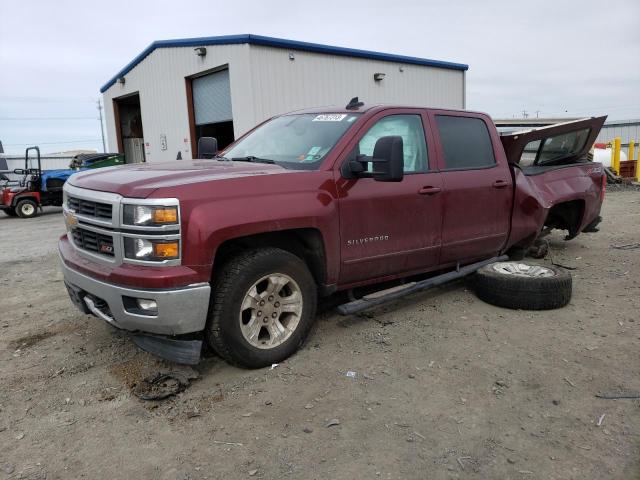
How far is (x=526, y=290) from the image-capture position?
4.64 meters

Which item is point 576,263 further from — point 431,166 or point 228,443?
point 228,443

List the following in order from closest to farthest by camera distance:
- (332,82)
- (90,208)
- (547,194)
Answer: (90,208)
(547,194)
(332,82)

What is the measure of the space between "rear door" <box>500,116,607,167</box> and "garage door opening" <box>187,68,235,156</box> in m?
10.3

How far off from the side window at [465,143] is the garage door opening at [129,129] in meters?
19.1

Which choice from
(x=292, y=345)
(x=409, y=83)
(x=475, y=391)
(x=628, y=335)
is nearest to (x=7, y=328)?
(x=292, y=345)

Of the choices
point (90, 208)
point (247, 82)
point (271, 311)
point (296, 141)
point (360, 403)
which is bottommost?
point (360, 403)

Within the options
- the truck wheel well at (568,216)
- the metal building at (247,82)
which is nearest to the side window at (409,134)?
the truck wheel well at (568,216)

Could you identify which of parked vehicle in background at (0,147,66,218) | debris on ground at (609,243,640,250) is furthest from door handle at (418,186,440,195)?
parked vehicle in background at (0,147,66,218)

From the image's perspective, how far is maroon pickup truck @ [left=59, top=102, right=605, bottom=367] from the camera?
3080mm

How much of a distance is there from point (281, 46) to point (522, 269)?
10724 millimetres

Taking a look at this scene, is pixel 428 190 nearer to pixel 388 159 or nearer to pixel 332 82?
pixel 388 159

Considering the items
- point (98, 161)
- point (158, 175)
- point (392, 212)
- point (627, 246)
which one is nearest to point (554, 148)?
point (627, 246)

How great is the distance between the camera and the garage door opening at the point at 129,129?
21.3 m

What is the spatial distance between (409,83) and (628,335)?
14.9m
